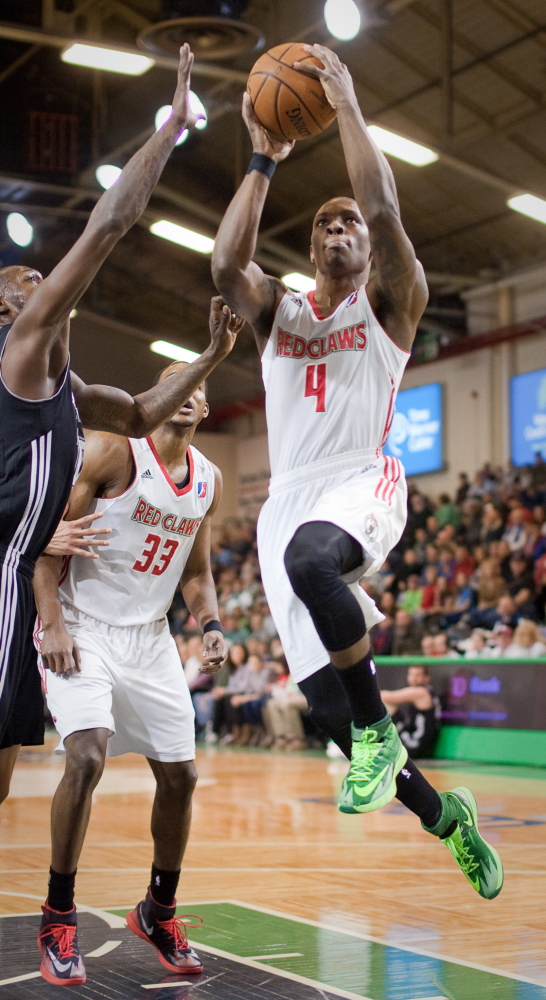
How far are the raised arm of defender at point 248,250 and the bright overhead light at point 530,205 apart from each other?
1189 cm

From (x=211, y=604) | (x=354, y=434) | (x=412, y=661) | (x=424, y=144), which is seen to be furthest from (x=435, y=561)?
(x=354, y=434)

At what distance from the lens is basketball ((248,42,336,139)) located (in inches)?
157

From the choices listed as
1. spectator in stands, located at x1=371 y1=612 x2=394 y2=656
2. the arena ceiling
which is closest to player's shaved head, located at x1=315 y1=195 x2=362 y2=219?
the arena ceiling

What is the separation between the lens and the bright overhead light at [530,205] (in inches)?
603

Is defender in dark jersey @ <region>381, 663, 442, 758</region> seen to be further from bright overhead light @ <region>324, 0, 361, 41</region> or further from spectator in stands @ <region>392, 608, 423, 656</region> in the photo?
bright overhead light @ <region>324, 0, 361, 41</region>

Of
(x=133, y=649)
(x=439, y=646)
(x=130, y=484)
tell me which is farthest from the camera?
(x=439, y=646)

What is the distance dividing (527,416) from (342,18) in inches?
334

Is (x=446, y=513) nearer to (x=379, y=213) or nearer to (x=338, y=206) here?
(x=338, y=206)

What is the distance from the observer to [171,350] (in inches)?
978

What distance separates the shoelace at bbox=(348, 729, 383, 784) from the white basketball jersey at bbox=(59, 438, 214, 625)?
1314mm

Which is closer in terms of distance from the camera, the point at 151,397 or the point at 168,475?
the point at 151,397

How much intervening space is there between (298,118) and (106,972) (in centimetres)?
328

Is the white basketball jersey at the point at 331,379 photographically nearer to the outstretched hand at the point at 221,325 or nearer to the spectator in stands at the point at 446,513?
the outstretched hand at the point at 221,325

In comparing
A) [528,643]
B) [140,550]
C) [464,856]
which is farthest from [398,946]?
[528,643]
